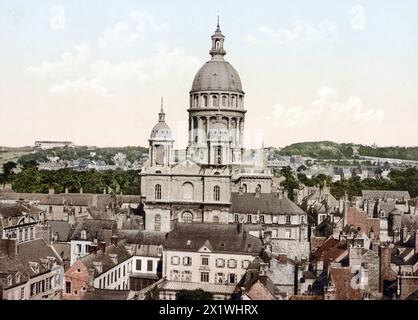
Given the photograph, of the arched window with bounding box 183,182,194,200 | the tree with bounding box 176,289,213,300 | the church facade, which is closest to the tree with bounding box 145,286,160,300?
the tree with bounding box 176,289,213,300

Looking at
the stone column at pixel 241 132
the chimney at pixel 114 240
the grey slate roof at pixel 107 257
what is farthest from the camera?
the stone column at pixel 241 132

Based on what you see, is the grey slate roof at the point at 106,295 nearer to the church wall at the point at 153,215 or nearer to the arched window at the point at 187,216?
the church wall at the point at 153,215

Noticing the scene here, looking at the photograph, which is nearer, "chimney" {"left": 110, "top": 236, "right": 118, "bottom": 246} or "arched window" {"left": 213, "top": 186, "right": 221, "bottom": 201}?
"chimney" {"left": 110, "top": 236, "right": 118, "bottom": 246}

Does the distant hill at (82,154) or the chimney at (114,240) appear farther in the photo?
the distant hill at (82,154)

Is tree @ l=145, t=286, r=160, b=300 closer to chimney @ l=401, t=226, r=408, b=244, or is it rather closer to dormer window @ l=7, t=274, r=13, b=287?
dormer window @ l=7, t=274, r=13, b=287

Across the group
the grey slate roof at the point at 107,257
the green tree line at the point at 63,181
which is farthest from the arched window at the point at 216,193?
the green tree line at the point at 63,181

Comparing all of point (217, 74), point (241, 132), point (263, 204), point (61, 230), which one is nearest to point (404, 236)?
point (263, 204)
